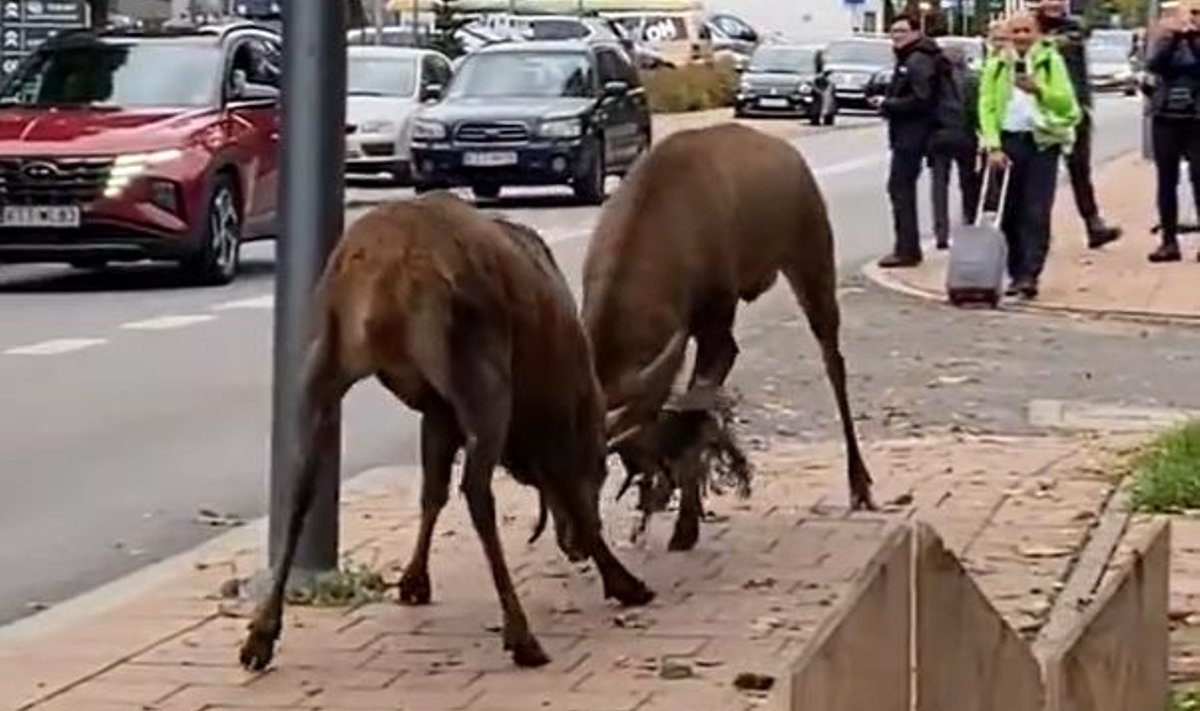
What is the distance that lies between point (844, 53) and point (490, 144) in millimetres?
31085

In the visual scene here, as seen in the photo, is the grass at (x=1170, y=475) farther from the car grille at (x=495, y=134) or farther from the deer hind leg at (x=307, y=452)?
the car grille at (x=495, y=134)

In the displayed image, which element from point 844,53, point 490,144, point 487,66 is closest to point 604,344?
point 490,144

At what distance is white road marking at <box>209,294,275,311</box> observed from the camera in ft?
68.9

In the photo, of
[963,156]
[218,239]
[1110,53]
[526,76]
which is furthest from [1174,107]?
[1110,53]

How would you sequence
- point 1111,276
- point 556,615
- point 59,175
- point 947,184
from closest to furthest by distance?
point 556,615 < point 59,175 < point 1111,276 < point 947,184

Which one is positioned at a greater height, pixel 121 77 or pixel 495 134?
pixel 121 77

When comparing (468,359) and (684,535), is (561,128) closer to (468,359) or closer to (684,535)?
(684,535)

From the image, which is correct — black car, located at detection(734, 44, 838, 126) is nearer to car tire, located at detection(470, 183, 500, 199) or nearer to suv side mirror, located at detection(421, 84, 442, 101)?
suv side mirror, located at detection(421, 84, 442, 101)

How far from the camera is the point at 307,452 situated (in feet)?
27.5

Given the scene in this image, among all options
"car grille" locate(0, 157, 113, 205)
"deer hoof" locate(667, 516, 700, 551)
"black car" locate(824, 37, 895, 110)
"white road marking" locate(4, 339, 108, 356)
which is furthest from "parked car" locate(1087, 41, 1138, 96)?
→ "deer hoof" locate(667, 516, 700, 551)

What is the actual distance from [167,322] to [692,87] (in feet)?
142

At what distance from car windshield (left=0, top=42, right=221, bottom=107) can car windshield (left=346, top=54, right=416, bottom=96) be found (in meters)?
12.2

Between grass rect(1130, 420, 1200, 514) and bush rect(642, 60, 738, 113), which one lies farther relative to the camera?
bush rect(642, 60, 738, 113)

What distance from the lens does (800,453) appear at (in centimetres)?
1342
